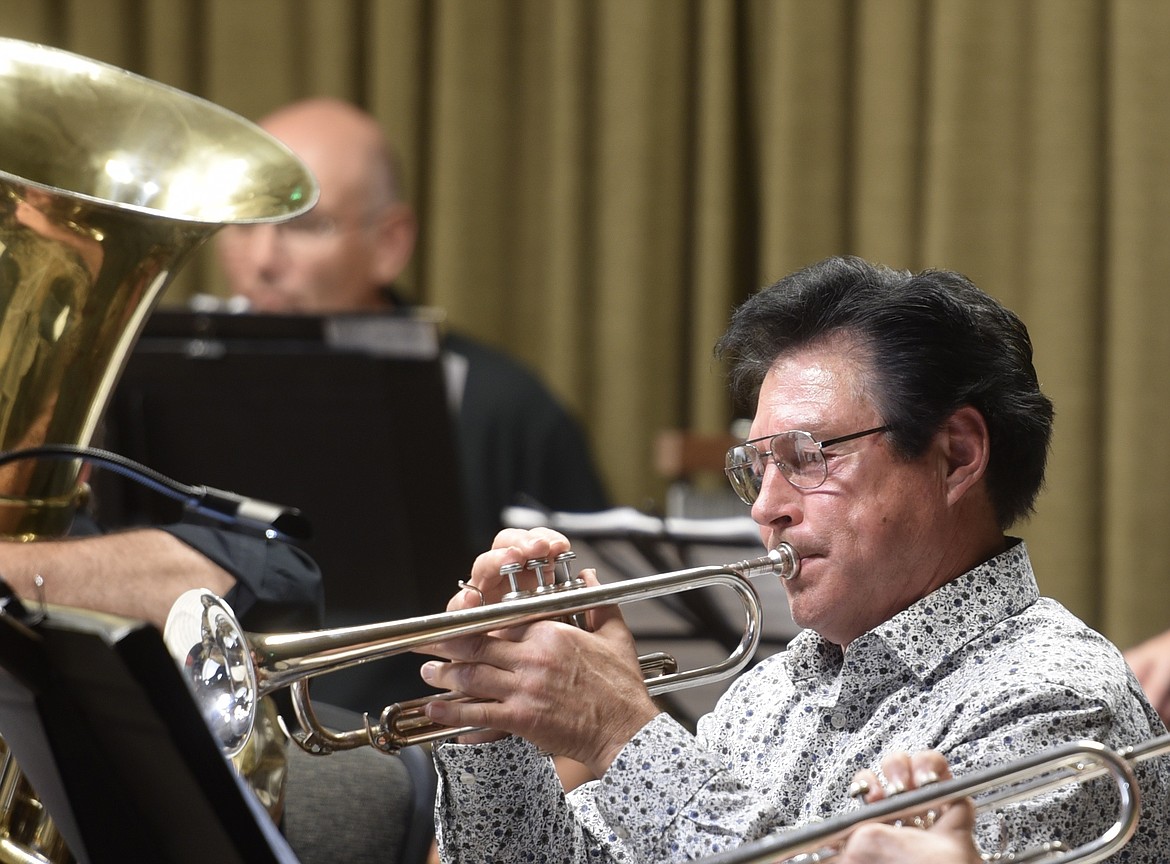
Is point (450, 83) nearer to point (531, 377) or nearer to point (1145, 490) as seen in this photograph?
point (531, 377)

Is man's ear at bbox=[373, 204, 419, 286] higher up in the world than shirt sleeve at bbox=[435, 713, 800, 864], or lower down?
higher up

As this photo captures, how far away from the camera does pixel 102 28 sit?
13.1ft

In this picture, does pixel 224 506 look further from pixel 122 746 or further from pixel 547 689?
pixel 122 746

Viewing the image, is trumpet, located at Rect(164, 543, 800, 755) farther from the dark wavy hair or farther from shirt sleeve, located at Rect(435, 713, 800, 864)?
the dark wavy hair

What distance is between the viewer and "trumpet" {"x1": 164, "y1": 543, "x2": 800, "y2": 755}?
133 centimetres

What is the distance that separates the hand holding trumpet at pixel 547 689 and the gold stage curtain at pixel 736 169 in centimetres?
194

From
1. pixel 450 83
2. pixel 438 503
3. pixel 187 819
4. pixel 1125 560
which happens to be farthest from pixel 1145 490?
pixel 187 819

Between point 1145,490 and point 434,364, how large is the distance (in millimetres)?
1627

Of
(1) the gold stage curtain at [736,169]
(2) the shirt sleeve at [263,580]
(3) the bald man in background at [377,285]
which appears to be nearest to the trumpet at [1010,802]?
(2) the shirt sleeve at [263,580]

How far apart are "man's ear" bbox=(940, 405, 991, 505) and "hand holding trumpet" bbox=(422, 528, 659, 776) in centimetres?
38

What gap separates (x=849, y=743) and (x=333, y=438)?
1.09 m

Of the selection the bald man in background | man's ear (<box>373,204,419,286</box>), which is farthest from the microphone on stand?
man's ear (<box>373,204,419,286</box>)

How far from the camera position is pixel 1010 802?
3.97 feet

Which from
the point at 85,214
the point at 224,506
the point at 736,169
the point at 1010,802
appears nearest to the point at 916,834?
the point at 1010,802
